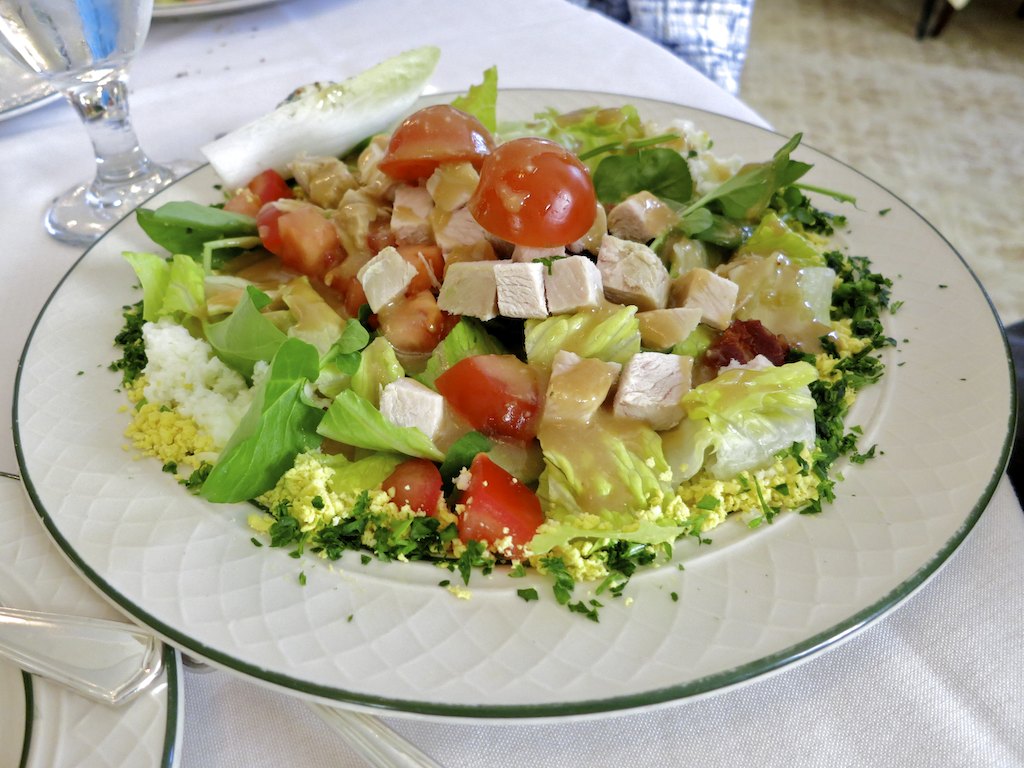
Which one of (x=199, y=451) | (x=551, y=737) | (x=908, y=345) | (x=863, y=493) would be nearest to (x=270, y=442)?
(x=199, y=451)

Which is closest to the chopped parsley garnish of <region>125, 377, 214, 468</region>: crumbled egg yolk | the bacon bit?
<region>125, 377, 214, 468</region>: crumbled egg yolk

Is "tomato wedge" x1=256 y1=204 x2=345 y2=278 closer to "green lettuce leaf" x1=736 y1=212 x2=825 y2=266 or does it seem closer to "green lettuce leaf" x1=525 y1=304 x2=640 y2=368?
"green lettuce leaf" x1=525 y1=304 x2=640 y2=368

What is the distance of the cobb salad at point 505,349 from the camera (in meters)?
1.30

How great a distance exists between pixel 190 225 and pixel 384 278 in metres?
0.50

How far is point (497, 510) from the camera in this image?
1274 millimetres

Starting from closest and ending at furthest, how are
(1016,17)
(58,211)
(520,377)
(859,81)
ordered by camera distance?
(520,377)
(58,211)
(859,81)
(1016,17)

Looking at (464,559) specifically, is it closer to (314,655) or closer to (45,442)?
(314,655)

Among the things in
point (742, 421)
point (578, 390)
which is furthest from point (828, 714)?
point (578, 390)

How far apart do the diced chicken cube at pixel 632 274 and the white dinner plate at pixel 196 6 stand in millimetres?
1789

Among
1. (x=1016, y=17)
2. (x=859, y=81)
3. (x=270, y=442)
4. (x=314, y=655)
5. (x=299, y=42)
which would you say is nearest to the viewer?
(x=314, y=655)

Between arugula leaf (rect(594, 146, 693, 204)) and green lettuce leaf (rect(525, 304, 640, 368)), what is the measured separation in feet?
1.45

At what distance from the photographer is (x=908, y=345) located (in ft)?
5.09

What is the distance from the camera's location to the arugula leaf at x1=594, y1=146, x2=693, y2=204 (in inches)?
72.8

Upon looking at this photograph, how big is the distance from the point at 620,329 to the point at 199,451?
2.48 ft
